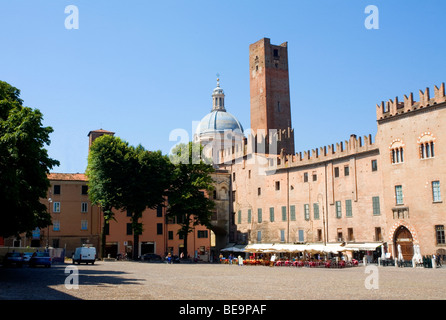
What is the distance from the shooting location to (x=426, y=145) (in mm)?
39594

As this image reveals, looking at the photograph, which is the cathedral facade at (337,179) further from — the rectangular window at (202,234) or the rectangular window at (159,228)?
the rectangular window at (159,228)

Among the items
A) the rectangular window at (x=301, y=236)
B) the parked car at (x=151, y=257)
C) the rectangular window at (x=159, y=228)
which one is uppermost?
the rectangular window at (x=159, y=228)

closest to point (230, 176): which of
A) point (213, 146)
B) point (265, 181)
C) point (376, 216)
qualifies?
point (265, 181)

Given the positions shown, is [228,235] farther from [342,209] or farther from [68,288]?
[68,288]

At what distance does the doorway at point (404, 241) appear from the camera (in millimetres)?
39844

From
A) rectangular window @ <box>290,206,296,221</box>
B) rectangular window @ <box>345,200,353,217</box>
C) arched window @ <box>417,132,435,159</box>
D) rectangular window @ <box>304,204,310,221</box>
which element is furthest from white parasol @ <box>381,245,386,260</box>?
rectangular window @ <box>290,206,296,221</box>

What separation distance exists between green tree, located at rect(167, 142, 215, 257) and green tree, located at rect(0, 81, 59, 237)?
2593cm

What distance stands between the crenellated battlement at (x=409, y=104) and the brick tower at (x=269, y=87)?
2013 centimetres

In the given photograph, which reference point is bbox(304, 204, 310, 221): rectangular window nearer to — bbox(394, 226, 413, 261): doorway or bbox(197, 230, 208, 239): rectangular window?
bbox(394, 226, 413, 261): doorway

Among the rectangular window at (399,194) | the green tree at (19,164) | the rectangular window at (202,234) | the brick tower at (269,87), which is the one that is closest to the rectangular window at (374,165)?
the rectangular window at (399,194)

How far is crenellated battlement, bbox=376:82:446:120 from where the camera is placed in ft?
128

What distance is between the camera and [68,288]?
57.3 feet

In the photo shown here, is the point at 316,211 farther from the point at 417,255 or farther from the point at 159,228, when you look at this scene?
the point at 159,228
